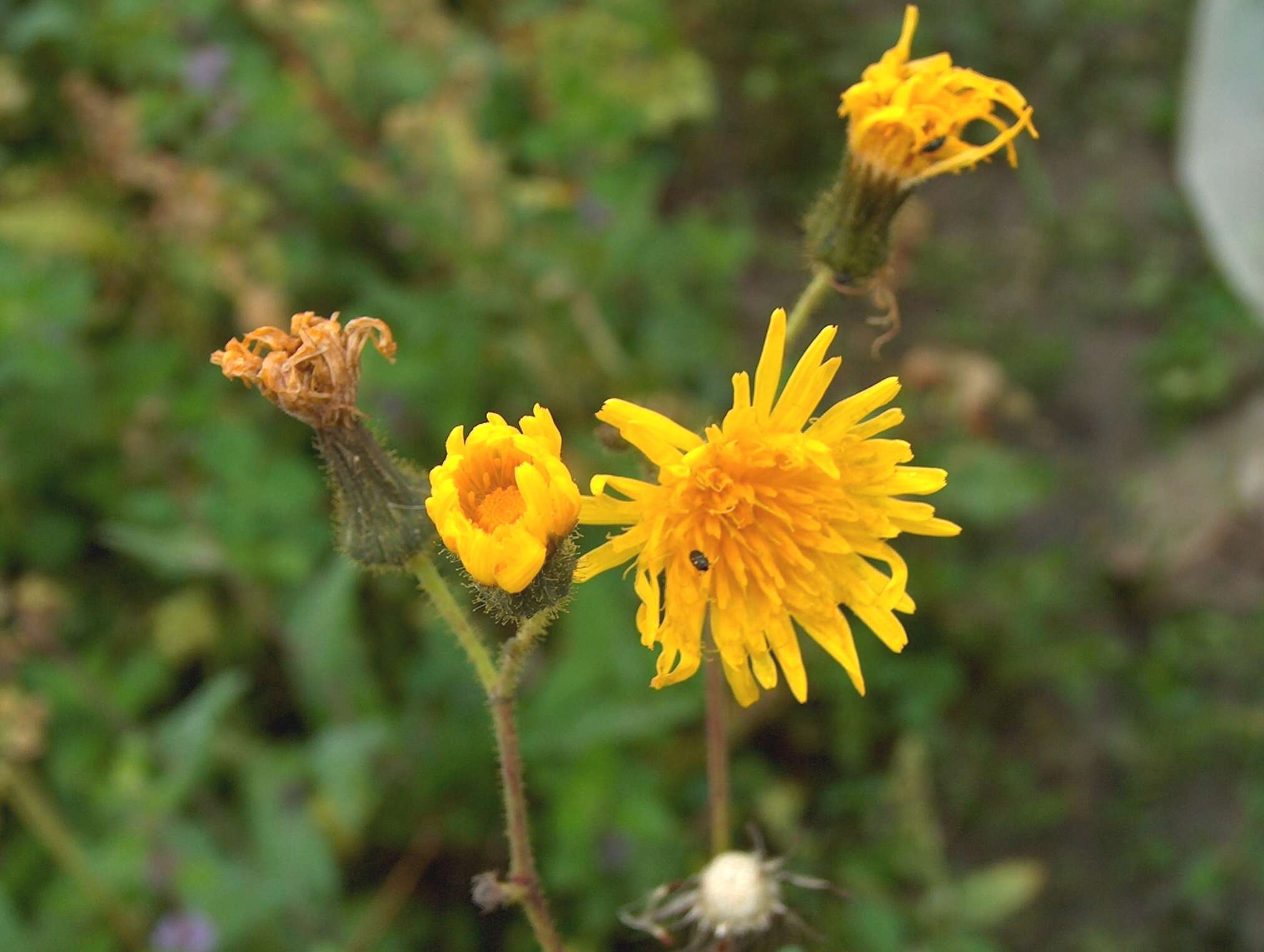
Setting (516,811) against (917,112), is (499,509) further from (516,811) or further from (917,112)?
(917,112)

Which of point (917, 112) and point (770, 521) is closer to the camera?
point (770, 521)

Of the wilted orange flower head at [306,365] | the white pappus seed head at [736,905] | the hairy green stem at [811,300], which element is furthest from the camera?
the hairy green stem at [811,300]

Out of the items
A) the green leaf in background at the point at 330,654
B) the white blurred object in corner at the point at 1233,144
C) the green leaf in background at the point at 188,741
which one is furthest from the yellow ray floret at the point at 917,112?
the white blurred object in corner at the point at 1233,144

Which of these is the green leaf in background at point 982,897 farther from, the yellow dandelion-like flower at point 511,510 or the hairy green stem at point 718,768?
the yellow dandelion-like flower at point 511,510

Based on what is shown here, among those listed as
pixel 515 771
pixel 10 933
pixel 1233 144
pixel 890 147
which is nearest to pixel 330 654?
pixel 10 933

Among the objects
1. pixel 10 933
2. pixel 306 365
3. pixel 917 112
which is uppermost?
pixel 917 112

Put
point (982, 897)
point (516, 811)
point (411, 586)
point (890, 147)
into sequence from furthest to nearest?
point (411, 586) → point (982, 897) → point (890, 147) → point (516, 811)

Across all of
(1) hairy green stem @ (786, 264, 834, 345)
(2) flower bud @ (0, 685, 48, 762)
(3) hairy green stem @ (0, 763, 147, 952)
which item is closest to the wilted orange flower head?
(1) hairy green stem @ (786, 264, 834, 345)
